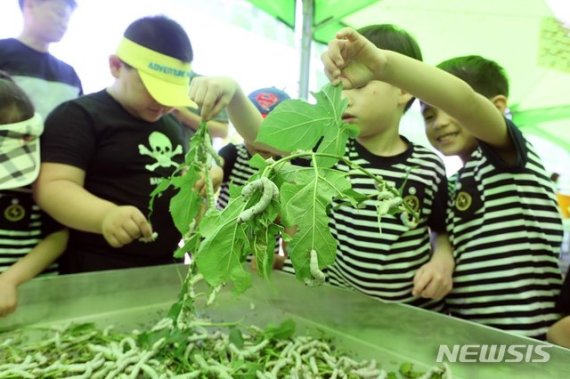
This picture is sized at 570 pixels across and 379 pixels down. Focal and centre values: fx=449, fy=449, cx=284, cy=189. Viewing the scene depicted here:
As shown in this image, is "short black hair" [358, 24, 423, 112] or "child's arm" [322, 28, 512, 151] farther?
"short black hair" [358, 24, 423, 112]

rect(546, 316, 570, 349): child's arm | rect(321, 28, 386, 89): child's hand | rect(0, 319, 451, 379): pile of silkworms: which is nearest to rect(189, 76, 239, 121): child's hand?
rect(321, 28, 386, 89): child's hand

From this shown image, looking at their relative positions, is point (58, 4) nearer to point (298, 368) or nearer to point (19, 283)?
point (19, 283)

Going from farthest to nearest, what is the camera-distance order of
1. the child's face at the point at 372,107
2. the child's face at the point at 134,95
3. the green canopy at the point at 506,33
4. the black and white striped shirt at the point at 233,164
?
the green canopy at the point at 506,33
the black and white striped shirt at the point at 233,164
the child's face at the point at 134,95
the child's face at the point at 372,107

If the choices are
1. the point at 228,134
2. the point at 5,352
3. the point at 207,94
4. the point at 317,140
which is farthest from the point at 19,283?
the point at 228,134

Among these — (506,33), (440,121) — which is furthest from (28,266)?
(506,33)

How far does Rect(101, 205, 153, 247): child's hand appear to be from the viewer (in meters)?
0.53

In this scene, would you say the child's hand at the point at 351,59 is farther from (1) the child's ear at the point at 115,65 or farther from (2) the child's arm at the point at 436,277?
(1) the child's ear at the point at 115,65

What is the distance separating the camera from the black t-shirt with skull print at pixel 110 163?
66 cm

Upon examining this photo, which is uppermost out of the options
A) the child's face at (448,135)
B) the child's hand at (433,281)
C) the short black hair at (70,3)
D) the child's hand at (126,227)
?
the short black hair at (70,3)

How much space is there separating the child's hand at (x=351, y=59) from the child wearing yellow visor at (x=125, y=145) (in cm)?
38

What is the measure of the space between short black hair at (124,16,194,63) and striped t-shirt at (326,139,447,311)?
34 cm

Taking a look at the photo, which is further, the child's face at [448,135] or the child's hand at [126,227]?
the child's face at [448,135]

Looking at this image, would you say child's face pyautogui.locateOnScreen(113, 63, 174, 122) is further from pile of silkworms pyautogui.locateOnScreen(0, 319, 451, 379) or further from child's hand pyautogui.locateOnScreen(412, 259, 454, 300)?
child's hand pyautogui.locateOnScreen(412, 259, 454, 300)

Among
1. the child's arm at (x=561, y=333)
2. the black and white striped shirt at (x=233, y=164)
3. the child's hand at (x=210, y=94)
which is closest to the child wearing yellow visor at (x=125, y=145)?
the black and white striped shirt at (x=233, y=164)
